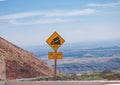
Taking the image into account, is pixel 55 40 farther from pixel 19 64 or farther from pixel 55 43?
pixel 19 64

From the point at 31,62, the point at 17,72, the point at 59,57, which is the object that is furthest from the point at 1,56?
the point at 59,57

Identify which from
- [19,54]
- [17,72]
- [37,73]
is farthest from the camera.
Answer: [19,54]

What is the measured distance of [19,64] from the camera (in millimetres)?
A: 43344

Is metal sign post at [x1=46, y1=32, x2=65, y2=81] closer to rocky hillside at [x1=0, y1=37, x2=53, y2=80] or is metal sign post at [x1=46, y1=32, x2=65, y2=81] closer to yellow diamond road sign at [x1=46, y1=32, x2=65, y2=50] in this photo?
yellow diamond road sign at [x1=46, y1=32, x2=65, y2=50]

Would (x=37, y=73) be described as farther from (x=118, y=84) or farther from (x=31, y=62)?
(x=118, y=84)

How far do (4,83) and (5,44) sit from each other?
29879 millimetres

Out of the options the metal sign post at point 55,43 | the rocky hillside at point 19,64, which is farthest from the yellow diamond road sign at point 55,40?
the rocky hillside at point 19,64

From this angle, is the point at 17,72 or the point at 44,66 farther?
the point at 44,66

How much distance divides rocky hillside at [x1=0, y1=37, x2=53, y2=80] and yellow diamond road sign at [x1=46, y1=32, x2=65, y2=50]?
16.3 m

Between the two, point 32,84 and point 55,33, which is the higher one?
point 55,33

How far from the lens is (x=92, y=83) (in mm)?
18422

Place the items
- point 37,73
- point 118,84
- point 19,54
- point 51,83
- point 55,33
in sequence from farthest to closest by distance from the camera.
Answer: point 19,54 < point 37,73 < point 55,33 < point 51,83 < point 118,84

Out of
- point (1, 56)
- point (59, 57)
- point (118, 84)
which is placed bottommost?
point (118, 84)

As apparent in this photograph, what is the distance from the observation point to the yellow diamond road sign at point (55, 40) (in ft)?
73.9
